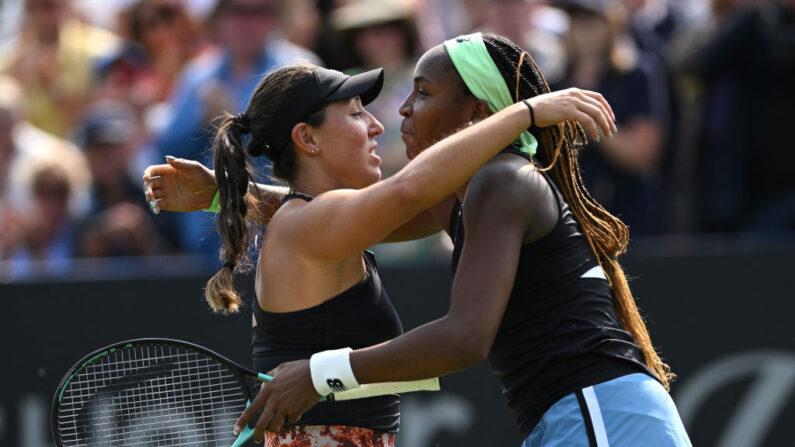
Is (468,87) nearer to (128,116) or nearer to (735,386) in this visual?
(735,386)

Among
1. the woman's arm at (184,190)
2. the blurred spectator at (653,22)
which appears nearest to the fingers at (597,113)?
the woman's arm at (184,190)

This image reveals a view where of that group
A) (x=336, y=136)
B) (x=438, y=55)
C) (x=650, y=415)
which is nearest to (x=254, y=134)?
(x=336, y=136)

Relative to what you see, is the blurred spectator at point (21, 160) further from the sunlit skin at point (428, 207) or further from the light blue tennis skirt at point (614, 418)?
the light blue tennis skirt at point (614, 418)

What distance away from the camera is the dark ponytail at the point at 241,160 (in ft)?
10.7

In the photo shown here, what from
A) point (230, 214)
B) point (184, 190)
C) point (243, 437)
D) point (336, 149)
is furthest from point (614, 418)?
point (184, 190)

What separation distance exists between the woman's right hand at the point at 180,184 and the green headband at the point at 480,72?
98 centimetres

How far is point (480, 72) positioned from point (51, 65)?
5034 mm

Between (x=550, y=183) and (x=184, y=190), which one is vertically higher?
(x=184, y=190)

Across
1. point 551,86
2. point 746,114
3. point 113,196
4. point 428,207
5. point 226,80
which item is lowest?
point 428,207

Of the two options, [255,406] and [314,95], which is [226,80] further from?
[255,406]

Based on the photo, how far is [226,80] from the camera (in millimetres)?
6664

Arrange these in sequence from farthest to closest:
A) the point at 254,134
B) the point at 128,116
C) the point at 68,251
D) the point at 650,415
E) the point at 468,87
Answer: the point at 128,116
the point at 68,251
the point at 254,134
the point at 468,87
the point at 650,415

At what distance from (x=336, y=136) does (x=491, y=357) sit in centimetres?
76

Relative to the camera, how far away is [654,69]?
22.1ft
